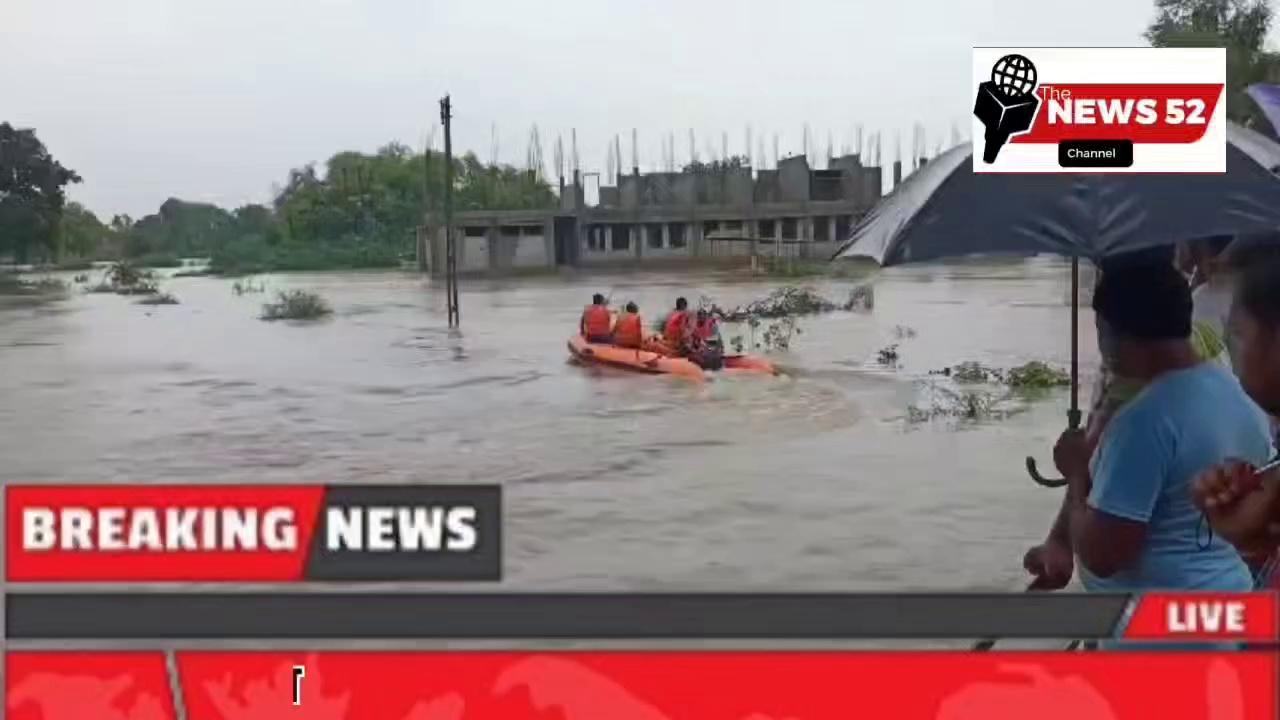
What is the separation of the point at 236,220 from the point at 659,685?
1.38 metres

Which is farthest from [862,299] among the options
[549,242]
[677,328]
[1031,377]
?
[1031,377]

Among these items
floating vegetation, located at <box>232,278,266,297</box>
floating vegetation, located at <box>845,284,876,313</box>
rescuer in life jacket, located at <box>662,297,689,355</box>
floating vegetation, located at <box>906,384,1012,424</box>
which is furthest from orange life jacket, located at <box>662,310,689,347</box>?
floating vegetation, located at <box>232,278,266,297</box>

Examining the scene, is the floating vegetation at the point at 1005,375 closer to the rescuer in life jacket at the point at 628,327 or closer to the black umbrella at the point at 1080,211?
the rescuer in life jacket at the point at 628,327

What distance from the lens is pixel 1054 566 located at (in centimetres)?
232

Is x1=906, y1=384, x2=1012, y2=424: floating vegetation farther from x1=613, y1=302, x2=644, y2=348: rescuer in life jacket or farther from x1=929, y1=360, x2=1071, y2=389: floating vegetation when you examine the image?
x1=613, y1=302, x2=644, y2=348: rescuer in life jacket

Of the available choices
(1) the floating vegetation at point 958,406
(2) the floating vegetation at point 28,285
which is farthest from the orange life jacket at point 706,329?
(2) the floating vegetation at point 28,285

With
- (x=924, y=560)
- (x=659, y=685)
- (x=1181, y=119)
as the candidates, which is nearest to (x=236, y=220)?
(x=659, y=685)

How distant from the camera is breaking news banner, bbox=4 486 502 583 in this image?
83.2 inches

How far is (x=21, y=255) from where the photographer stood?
2.59m

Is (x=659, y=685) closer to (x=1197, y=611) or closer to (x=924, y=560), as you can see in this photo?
(x=1197, y=611)

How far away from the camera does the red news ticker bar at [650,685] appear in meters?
2.13

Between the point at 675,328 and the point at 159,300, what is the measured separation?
2.05m

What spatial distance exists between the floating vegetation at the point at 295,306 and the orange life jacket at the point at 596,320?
698 mm

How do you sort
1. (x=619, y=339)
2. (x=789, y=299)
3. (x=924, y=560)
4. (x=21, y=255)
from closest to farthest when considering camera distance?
(x=21, y=255) < (x=789, y=299) < (x=619, y=339) < (x=924, y=560)
